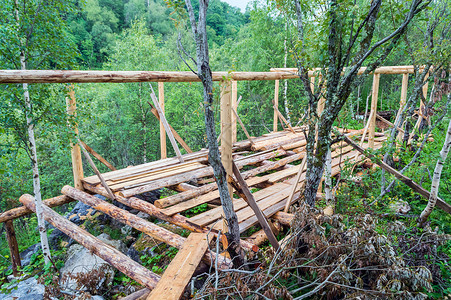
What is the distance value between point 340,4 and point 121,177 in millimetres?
4058

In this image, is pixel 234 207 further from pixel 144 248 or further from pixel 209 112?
pixel 209 112

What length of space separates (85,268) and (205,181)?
2276 millimetres

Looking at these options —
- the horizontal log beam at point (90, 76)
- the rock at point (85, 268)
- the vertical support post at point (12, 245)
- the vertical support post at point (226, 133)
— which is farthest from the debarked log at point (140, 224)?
the horizontal log beam at point (90, 76)

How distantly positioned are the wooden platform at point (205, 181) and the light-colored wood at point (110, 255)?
0.72 meters

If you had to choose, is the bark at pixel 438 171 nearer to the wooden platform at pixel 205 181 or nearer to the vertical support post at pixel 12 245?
the wooden platform at pixel 205 181

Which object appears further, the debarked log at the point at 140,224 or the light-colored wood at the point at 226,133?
the debarked log at the point at 140,224

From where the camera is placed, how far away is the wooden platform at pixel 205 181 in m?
3.58

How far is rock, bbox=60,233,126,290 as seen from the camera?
10.5 ft

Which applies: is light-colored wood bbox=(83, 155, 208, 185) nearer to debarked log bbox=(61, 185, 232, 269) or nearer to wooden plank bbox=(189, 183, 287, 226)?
debarked log bbox=(61, 185, 232, 269)

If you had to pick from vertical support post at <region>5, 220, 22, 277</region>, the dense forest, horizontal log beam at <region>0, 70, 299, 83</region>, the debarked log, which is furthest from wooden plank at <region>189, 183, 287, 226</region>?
vertical support post at <region>5, 220, 22, 277</region>

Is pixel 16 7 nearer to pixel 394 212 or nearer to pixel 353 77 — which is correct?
pixel 353 77

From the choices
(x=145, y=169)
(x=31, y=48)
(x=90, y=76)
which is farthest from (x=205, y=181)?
(x=31, y=48)

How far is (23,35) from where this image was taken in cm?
331

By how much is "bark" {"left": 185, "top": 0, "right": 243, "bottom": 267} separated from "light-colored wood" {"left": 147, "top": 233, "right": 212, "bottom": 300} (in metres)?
0.39
